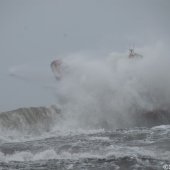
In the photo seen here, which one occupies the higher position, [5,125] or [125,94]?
[125,94]

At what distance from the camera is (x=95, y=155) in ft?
65.7

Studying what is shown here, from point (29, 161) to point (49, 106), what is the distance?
20753 mm

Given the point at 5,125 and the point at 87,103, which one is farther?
the point at 87,103

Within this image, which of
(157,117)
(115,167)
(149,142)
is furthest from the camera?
(157,117)

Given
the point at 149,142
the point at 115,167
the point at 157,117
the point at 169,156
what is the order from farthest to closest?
the point at 157,117, the point at 149,142, the point at 169,156, the point at 115,167

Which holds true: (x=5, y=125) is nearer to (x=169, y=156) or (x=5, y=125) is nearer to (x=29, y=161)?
(x=29, y=161)

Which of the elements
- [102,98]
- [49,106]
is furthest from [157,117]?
[49,106]

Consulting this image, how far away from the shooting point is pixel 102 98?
39.6m

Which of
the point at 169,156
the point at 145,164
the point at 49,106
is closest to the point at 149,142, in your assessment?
the point at 169,156

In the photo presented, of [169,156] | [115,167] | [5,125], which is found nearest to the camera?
[115,167]

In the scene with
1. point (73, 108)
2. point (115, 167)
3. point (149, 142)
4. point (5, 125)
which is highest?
point (73, 108)

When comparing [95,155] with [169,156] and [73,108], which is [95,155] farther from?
[73,108]

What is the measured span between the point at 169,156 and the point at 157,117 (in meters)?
19.1

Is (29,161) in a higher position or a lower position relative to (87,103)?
lower
